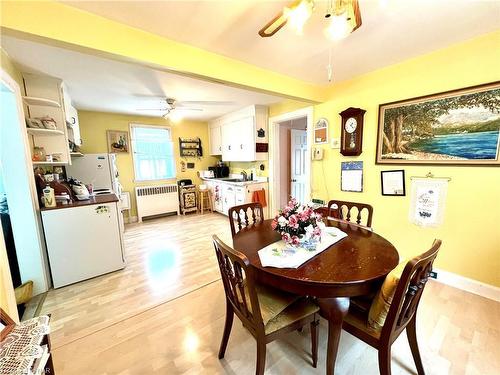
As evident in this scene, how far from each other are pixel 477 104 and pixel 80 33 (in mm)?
3171

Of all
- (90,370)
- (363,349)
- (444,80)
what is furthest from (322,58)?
(90,370)

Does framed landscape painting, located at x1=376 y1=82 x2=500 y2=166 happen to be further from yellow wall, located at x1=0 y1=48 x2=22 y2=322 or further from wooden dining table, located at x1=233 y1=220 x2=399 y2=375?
yellow wall, located at x1=0 y1=48 x2=22 y2=322

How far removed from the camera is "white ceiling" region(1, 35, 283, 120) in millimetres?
1893

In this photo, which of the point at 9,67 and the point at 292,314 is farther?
the point at 9,67

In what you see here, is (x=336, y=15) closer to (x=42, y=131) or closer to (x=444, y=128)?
(x=444, y=128)

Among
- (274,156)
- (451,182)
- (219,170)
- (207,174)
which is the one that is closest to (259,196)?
(274,156)

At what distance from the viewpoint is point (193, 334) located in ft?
5.37

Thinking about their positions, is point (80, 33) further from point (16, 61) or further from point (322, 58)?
point (322, 58)

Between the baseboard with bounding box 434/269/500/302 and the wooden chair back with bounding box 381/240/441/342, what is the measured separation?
1.56 metres

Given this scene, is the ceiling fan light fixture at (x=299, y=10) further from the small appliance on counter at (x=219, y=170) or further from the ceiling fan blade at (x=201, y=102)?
the small appliance on counter at (x=219, y=170)

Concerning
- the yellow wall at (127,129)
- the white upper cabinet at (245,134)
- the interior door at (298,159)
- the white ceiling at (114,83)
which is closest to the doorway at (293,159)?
the interior door at (298,159)

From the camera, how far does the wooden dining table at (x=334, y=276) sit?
1053 millimetres

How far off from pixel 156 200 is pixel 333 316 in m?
4.50

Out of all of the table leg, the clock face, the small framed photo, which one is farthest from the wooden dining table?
the clock face
